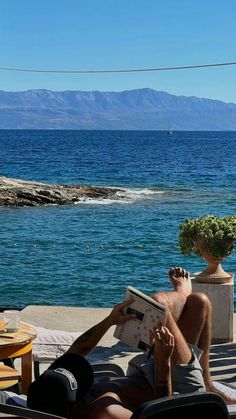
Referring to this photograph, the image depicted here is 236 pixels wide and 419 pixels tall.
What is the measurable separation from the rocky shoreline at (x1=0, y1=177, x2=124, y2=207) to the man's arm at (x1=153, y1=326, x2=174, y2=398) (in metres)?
28.5

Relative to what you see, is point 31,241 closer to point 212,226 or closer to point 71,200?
point 71,200

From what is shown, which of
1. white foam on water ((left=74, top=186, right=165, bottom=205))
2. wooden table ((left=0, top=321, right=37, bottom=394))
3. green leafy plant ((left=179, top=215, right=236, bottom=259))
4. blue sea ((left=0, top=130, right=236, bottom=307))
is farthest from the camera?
white foam on water ((left=74, top=186, right=165, bottom=205))

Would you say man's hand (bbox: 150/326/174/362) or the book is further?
the book

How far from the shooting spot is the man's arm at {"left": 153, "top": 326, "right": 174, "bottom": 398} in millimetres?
3572

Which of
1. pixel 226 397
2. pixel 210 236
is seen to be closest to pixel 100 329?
pixel 226 397

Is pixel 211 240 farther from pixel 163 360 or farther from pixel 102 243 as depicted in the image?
pixel 102 243

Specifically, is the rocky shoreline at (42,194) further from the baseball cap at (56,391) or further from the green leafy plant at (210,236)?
the baseball cap at (56,391)

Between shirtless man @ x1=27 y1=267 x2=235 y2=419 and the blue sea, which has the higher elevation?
shirtless man @ x1=27 y1=267 x2=235 y2=419

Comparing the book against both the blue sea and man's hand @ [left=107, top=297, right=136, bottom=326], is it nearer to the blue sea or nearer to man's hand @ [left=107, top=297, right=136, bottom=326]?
man's hand @ [left=107, top=297, right=136, bottom=326]

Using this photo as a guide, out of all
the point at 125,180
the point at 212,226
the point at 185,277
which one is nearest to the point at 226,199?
the point at 125,180

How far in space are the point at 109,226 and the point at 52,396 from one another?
2265cm

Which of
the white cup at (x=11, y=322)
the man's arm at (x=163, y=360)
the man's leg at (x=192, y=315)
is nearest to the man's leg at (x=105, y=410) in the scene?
the man's arm at (x=163, y=360)

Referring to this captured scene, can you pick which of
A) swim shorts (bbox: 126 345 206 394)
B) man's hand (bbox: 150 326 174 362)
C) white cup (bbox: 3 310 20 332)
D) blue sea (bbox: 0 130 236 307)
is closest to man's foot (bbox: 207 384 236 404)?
swim shorts (bbox: 126 345 206 394)

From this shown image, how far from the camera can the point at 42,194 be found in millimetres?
33375
